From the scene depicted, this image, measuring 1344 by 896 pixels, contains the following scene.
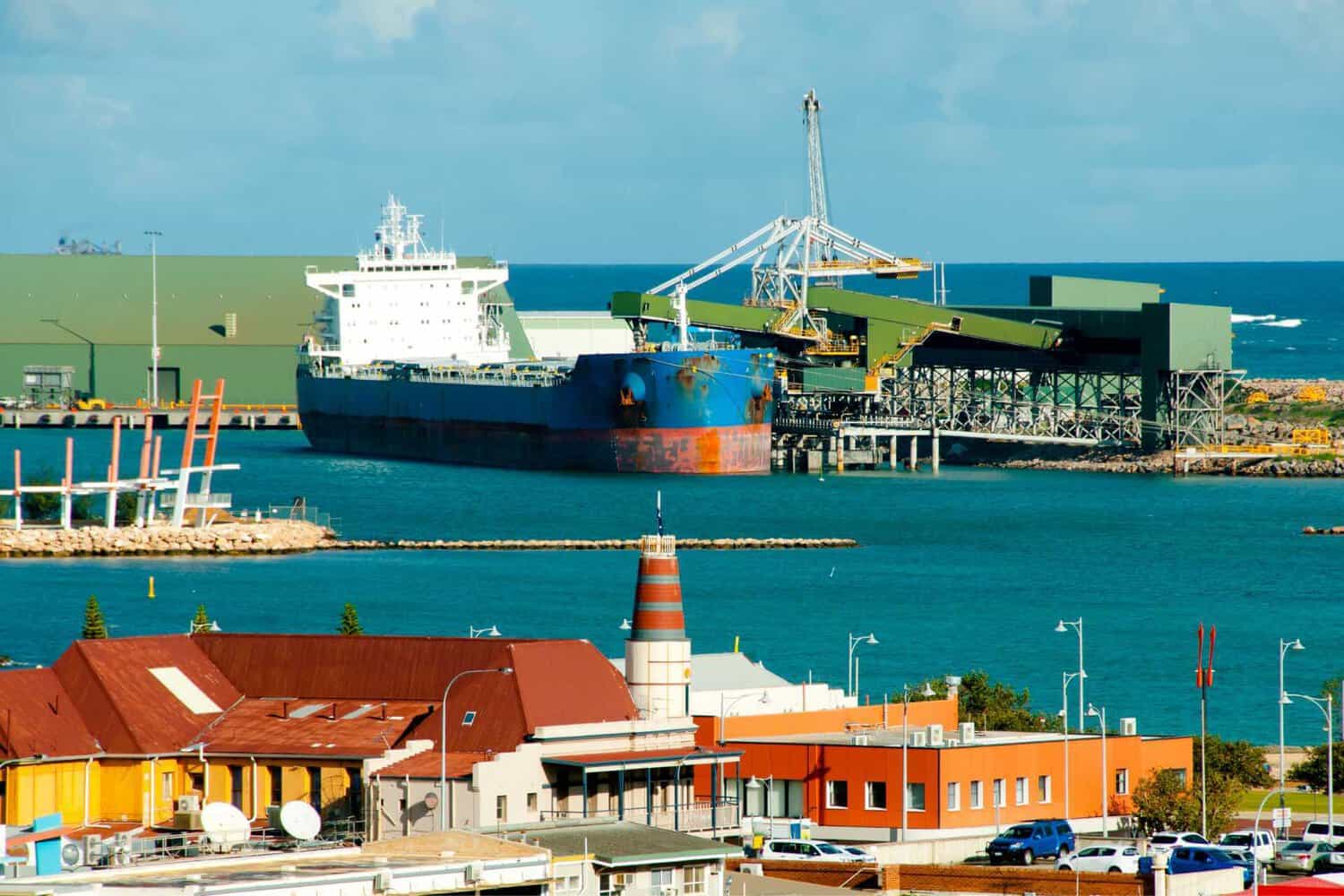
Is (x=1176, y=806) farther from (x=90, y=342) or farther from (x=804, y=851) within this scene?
(x=90, y=342)

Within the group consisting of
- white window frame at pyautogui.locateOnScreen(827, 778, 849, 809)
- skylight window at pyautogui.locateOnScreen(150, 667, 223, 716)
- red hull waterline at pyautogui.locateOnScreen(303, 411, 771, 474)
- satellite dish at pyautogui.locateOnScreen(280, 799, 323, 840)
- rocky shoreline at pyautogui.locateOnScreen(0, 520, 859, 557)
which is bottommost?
white window frame at pyautogui.locateOnScreen(827, 778, 849, 809)

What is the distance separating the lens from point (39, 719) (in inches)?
1147

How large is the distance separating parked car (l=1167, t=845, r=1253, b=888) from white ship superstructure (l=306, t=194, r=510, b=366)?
80048mm

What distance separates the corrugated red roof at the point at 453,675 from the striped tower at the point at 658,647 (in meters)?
0.30

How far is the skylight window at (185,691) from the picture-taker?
30.4m

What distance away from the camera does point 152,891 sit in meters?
19.6

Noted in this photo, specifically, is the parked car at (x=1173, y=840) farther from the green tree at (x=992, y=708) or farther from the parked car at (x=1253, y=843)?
the green tree at (x=992, y=708)

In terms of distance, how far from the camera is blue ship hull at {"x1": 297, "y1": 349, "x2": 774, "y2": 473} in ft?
289

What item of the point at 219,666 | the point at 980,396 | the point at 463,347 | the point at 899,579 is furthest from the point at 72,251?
the point at 219,666

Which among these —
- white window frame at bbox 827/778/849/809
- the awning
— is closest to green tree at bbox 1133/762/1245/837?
white window frame at bbox 827/778/849/809

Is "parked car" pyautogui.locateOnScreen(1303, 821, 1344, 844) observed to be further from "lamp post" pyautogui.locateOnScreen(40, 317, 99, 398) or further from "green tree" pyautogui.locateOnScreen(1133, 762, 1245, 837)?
"lamp post" pyautogui.locateOnScreen(40, 317, 99, 398)

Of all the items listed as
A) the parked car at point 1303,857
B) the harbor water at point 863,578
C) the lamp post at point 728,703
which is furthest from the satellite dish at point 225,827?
the harbor water at point 863,578

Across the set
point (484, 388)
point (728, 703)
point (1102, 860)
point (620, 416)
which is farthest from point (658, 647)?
point (484, 388)

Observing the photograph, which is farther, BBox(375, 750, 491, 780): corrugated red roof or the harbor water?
the harbor water
